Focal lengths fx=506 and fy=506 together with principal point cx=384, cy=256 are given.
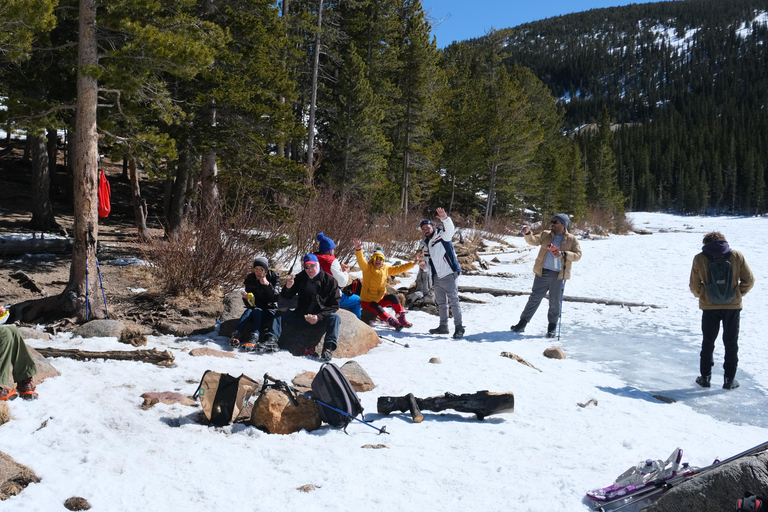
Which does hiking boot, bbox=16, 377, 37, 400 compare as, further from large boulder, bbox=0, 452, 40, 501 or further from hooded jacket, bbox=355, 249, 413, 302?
hooded jacket, bbox=355, 249, 413, 302

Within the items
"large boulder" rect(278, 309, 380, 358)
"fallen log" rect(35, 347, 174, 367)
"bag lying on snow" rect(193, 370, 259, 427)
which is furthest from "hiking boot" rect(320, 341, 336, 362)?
"bag lying on snow" rect(193, 370, 259, 427)

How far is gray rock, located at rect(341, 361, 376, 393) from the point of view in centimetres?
566

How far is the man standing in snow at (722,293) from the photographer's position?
6.45 meters

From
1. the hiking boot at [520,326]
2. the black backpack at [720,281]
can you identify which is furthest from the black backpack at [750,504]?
the hiking boot at [520,326]

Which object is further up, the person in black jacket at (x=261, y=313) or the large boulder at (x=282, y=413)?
the person in black jacket at (x=261, y=313)

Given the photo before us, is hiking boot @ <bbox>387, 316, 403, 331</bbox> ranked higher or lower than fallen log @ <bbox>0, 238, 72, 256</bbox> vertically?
lower

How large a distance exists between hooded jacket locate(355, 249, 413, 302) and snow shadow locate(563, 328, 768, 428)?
10.8 feet

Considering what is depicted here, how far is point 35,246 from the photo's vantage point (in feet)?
38.7

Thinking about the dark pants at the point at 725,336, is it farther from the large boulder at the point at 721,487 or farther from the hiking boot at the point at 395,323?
the hiking boot at the point at 395,323

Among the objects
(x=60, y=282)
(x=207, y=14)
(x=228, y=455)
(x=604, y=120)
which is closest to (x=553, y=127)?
(x=604, y=120)

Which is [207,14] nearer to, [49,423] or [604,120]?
[49,423]

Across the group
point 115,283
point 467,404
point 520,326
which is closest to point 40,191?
point 115,283

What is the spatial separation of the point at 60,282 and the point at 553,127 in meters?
48.7

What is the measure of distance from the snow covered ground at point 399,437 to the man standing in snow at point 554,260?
3.69 ft
